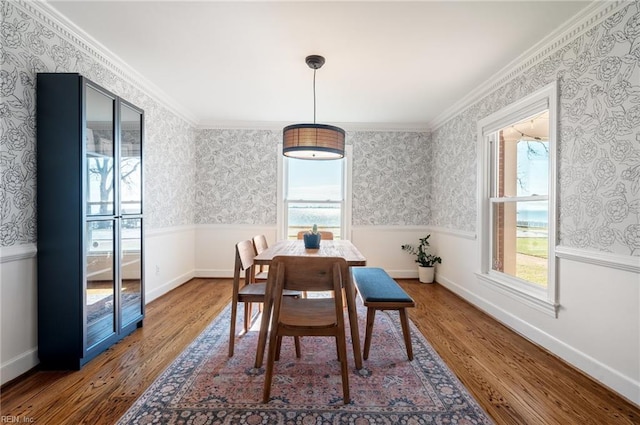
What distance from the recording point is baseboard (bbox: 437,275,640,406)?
1754 mm

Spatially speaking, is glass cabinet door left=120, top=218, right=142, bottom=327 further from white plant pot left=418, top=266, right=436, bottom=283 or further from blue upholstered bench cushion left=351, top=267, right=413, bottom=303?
white plant pot left=418, top=266, right=436, bottom=283

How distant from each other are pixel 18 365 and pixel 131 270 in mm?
920

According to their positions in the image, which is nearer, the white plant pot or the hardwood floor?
the hardwood floor

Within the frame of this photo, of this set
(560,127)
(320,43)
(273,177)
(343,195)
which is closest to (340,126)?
(343,195)

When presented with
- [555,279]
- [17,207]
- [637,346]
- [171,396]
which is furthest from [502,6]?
[17,207]

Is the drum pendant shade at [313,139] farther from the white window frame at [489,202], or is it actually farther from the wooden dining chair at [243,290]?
the white window frame at [489,202]

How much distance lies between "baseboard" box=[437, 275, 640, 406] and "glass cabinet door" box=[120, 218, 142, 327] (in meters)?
3.43

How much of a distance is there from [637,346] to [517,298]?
3.31 ft

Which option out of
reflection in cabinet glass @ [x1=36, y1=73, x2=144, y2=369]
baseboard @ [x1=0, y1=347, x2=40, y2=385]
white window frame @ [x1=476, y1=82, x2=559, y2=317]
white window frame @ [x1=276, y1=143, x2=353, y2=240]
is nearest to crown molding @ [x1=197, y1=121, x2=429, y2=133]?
white window frame @ [x1=276, y1=143, x2=353, y2=240]

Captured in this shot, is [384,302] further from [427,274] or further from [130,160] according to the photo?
[427,274]

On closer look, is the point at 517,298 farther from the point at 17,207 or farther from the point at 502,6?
the point at 17,207

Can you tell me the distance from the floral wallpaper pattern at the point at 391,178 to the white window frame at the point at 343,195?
97 mm

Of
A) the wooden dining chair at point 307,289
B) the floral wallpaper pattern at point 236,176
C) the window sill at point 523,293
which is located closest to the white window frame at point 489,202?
the window sill at point 523,293

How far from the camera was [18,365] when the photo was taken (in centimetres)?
189
